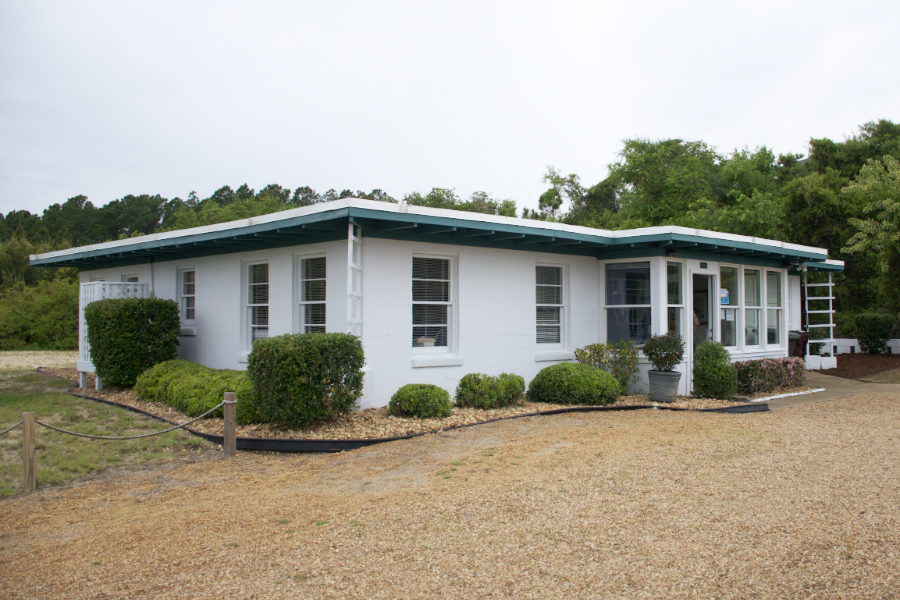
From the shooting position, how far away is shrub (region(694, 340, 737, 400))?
448 inches

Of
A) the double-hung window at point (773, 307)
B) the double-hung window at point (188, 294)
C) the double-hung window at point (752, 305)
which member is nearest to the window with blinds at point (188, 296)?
the double-hung window at point (188, 294)

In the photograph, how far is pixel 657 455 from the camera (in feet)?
22.1

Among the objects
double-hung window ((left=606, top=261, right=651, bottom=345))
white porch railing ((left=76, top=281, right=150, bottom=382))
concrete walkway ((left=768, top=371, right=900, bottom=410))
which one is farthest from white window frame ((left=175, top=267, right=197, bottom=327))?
concrete walkway ((left=768, top=371, right=900, bottom=410))

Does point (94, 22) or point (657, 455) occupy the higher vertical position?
point (94, 22)

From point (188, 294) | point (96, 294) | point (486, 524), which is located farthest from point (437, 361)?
point (96, 294)

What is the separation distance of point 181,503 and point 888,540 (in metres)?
5.70

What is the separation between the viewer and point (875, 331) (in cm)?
Result: 2131

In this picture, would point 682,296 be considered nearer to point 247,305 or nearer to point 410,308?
point 410,308

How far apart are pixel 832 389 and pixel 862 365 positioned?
594cm

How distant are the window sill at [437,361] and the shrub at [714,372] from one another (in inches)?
184

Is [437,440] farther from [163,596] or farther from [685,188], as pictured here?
[685,188]

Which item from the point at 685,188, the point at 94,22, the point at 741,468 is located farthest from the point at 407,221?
the point at 685,188

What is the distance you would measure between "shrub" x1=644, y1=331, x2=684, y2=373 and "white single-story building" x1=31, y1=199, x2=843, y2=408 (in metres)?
0.57

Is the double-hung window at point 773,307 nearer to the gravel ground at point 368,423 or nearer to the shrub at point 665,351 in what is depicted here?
the gravel ground at point 368,423
